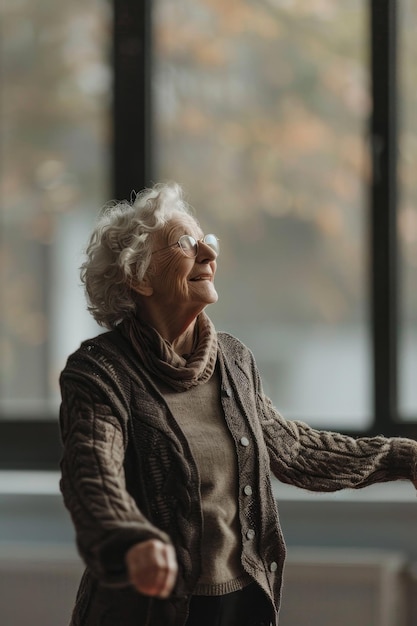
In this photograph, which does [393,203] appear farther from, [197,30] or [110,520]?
[110,520]

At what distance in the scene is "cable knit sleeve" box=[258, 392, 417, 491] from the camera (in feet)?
5.76

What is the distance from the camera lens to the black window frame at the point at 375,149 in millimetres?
2807

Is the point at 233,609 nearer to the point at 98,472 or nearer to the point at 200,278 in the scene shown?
the point at 98,472

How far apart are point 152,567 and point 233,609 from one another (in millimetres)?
353

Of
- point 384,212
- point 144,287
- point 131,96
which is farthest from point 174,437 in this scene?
point 131,96

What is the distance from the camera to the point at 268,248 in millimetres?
2947

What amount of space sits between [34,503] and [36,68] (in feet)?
4.14

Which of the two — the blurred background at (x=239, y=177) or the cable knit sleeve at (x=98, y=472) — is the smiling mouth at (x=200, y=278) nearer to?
the cable knit sleeve at (x=98, y=472)

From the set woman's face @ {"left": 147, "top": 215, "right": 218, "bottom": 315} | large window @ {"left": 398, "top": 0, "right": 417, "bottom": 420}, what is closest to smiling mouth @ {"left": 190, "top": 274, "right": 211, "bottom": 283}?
woman's face @ {"left": 147, "top": 215, "right": 218, "bottom": 315}

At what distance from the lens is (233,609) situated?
1.59m

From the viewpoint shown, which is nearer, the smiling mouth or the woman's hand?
the woman's hand

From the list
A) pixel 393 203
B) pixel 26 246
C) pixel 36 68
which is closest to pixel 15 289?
pixel 26 246

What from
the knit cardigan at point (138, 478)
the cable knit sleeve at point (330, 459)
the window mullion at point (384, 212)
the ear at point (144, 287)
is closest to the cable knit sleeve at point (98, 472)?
the knit cardigan at point (138, 478)

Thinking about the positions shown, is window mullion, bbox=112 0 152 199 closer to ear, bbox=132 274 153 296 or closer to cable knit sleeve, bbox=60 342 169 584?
ear, bbox=132 274 153 296
